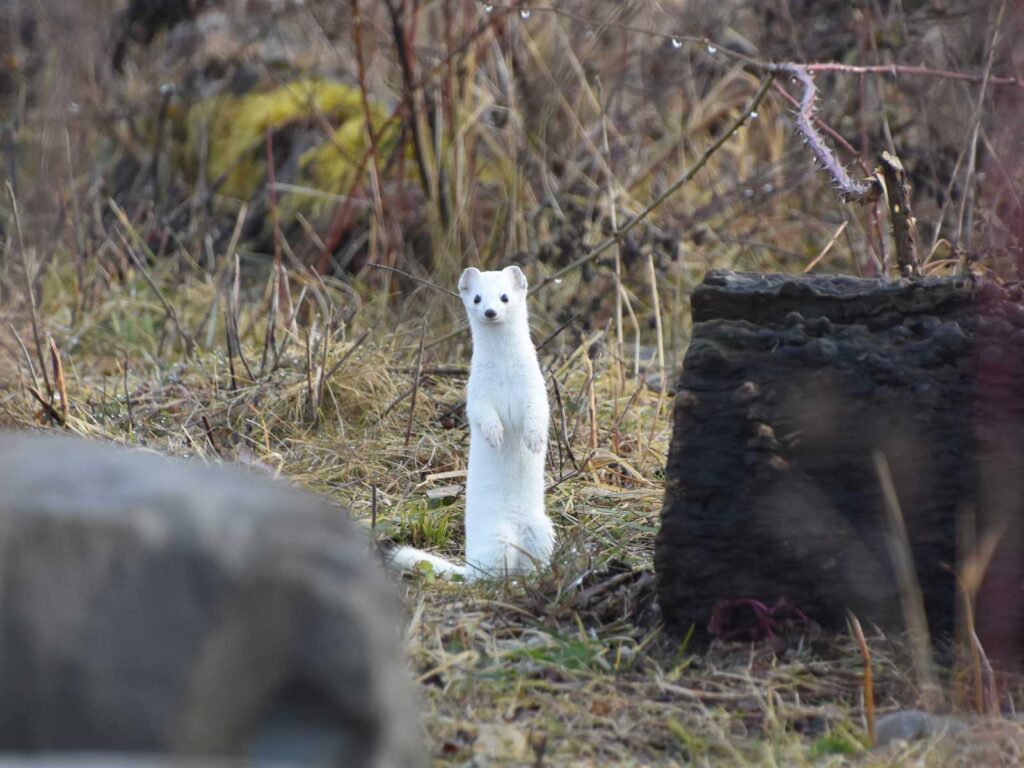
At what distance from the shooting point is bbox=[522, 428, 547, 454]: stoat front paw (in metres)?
3.42

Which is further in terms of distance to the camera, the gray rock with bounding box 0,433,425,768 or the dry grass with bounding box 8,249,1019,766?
the dry grass with bounding box 8,249,1019,766

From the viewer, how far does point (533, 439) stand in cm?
342

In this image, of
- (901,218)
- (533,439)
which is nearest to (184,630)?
(533,439)

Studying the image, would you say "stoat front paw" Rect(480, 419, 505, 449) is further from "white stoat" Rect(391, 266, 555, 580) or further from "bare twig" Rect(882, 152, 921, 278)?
"bare twig" Rect(882, 152, 921, 278)

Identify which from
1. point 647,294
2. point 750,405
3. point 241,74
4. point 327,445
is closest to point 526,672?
point 750,405

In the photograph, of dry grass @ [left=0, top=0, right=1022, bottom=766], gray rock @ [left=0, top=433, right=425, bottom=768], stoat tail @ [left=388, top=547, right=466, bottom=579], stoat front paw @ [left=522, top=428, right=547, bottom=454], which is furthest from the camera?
stoat front paw @ [left=522, top=428, right=547, bottom=454]

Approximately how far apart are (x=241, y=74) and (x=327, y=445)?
189 inches

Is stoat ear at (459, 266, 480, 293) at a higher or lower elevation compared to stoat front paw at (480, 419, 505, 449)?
higher

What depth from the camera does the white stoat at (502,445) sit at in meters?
3.36

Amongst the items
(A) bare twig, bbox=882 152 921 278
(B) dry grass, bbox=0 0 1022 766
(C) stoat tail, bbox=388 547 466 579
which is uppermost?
(A) bare twig, bbox=882 152 921 278

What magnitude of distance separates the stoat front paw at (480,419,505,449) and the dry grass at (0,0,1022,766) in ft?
1.16

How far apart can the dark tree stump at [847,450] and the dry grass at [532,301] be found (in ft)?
0.57

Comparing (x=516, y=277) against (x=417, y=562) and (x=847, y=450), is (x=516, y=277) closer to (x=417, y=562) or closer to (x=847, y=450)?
(x=417, y=562)

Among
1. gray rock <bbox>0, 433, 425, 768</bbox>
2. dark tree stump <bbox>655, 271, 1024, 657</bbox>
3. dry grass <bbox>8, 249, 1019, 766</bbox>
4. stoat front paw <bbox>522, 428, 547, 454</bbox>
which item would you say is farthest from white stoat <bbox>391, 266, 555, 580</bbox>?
gray rock <bbox>0, 433, 425, 768</bbox>
